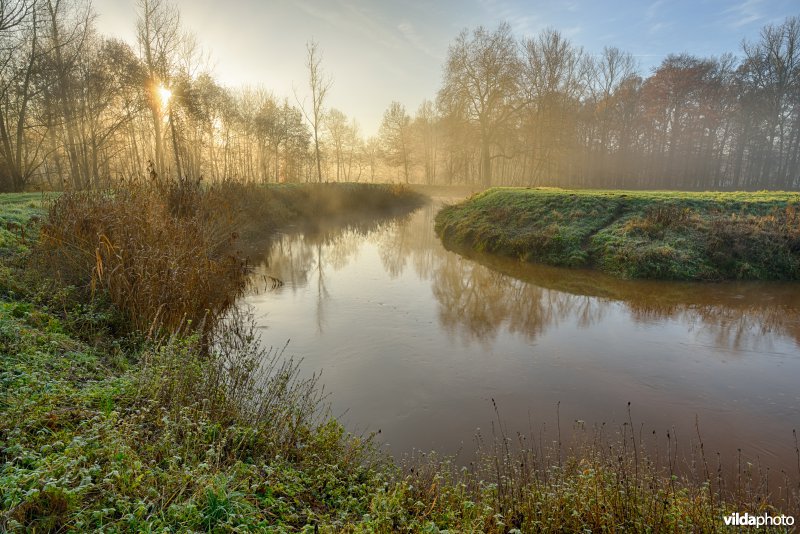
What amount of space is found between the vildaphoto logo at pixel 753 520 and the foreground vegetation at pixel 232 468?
8cm

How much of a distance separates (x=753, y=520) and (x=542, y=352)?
385 cm

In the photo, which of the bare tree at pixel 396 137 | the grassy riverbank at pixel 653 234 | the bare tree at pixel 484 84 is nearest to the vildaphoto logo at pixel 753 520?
the grassy riverbank at pixel 653 234

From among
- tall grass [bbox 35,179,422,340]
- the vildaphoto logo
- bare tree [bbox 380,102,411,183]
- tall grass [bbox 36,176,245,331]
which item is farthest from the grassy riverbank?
bare tree [bbox 380,102,411,183]

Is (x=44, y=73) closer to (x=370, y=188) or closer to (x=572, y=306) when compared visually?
(x=370, y=188)

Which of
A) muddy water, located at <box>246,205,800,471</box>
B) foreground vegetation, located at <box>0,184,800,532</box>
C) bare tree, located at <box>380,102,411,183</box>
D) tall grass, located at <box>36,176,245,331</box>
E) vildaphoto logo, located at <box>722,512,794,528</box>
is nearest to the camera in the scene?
foreground vegetation, located at <box>0,184,800,532</box>

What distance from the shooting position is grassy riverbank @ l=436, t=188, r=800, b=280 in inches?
435

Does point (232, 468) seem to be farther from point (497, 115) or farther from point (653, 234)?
point (497, 115)

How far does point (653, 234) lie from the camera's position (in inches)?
489

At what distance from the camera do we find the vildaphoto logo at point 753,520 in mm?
2799

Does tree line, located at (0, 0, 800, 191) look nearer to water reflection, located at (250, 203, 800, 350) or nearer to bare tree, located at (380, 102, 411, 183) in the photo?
bare tree, located at (380, 102, 411, 183)

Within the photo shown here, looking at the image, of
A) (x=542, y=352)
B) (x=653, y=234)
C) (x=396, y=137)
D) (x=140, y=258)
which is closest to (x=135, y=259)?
(x=140, y=258)

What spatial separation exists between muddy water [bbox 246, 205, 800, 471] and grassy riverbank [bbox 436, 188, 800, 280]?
2.47 ft

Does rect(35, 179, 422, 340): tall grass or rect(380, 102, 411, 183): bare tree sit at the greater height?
rect(380, 102, 411, 183): bare tree

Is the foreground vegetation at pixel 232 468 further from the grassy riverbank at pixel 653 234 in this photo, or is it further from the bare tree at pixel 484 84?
the bare tree at pixel 484 84
